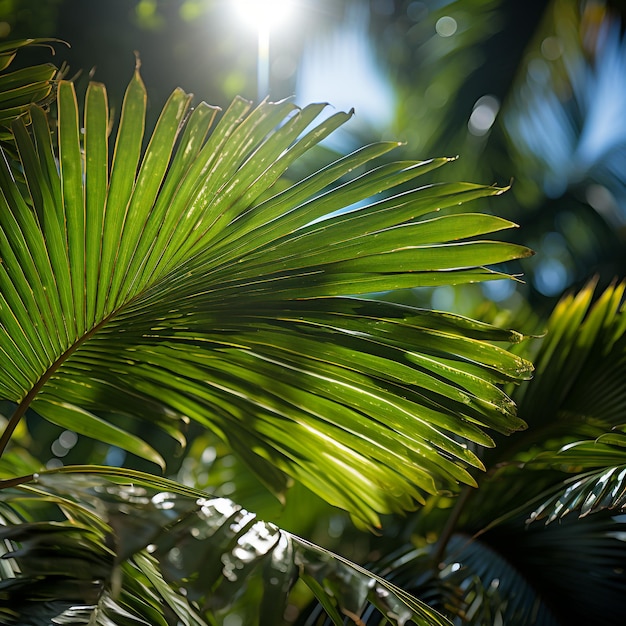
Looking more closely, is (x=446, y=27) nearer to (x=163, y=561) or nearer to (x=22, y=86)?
(x=22, y=86)

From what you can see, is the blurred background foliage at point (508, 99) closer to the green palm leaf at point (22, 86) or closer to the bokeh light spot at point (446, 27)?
the bokeh light spot at point (446, 27)

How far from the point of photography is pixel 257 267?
2.33 feet

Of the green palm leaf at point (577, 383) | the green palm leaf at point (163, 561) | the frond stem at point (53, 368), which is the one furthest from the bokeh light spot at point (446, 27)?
the green palm leaf at point (163, 561)

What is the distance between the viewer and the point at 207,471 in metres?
1.70

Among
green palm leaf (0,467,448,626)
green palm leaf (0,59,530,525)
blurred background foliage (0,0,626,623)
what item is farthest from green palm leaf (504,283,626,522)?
blurred background foliage (0,0,626,623)

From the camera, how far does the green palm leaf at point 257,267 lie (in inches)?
27.1

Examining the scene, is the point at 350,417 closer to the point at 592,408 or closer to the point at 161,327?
the point at 161,327

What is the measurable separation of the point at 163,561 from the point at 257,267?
342 mm

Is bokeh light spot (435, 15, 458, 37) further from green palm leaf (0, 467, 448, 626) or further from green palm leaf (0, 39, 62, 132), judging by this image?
green palm leaf (0, 467, 448, 626)

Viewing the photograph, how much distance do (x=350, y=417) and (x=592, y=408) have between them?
500 millimetres

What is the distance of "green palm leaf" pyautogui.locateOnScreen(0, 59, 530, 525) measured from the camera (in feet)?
2.26


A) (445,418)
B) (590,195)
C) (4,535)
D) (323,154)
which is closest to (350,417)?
(445,418)

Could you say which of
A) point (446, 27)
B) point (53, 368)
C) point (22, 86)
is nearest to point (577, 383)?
point (53, 368)

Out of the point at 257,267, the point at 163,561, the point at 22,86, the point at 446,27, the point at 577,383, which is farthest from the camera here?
the point at 446,27
